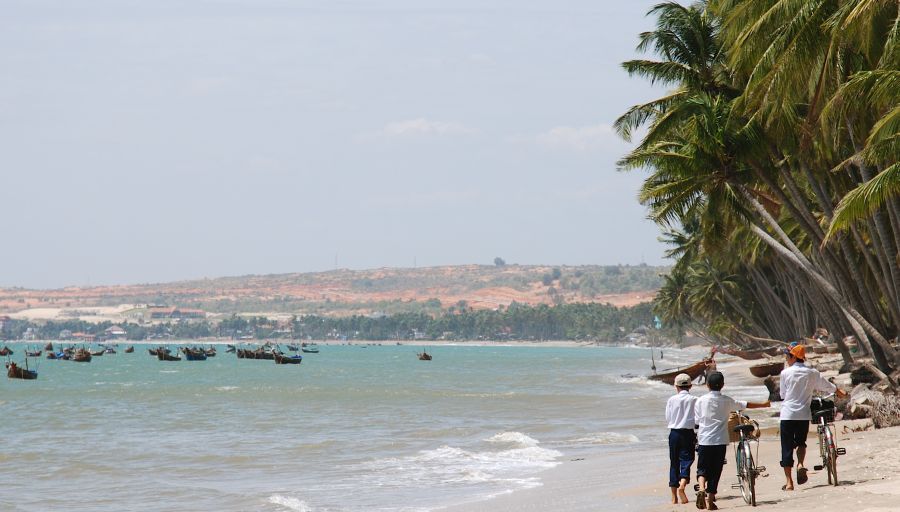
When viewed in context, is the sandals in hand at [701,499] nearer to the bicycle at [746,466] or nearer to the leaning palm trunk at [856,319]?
the bicycle at [746,466]

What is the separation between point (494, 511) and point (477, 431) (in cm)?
1569

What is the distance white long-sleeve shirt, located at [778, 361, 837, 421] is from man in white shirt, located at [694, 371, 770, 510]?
2.08ft

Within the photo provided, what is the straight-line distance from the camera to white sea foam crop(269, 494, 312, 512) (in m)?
16.9

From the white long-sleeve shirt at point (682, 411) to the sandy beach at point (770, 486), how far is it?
1.03 metres

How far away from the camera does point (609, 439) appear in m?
25.6

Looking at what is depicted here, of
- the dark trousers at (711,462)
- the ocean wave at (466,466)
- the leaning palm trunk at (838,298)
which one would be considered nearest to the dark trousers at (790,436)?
the dark trousers at (711,462)

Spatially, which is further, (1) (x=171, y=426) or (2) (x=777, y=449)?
(1) (x=171, y=426)

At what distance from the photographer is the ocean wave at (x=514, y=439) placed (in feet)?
85.1

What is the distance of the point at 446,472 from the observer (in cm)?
2100

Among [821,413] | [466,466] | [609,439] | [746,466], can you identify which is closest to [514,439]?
[609,439]

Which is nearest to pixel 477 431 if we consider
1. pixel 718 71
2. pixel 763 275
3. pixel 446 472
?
pixel 446 472

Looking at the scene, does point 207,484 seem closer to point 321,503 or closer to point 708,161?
point 321,503

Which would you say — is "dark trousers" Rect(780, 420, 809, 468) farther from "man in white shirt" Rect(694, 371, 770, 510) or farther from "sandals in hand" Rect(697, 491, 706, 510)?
"sandals in hand" Rect(697, 491, 706, 510)

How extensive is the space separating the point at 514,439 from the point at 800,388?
49.8 ft
